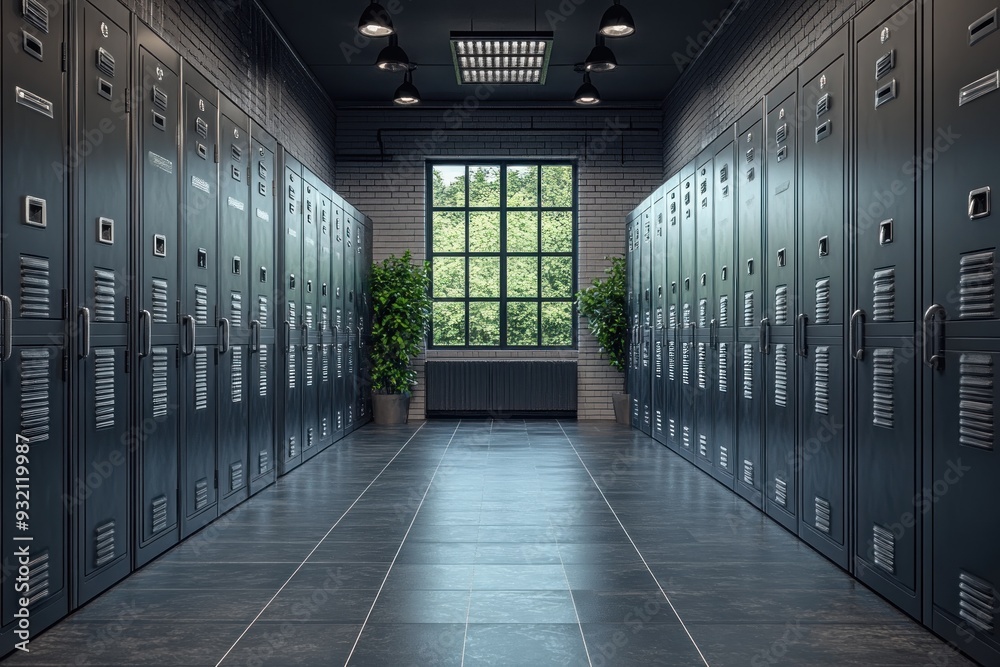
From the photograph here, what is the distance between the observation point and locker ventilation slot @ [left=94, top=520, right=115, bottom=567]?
10.5ft

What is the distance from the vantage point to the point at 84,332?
3084mm

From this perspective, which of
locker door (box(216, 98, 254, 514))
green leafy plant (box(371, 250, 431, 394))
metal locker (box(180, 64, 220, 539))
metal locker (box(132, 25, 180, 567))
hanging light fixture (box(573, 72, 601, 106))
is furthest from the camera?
green leafy plant (box(371, 250, 431, 394))

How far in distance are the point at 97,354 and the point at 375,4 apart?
3954 mm

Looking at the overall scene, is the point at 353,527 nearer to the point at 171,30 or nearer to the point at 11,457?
the point at 11,457

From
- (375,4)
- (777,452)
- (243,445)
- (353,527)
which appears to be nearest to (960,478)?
(777,452)

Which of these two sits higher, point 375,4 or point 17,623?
point 375,4

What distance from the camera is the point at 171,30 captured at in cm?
561

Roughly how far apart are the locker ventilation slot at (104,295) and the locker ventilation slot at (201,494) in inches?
50.0

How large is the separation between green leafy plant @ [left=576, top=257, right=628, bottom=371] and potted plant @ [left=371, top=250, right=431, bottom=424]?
1966mm

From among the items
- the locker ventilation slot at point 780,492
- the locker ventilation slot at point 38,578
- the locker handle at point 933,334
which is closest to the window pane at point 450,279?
the locker ventilation slot at point 780,492

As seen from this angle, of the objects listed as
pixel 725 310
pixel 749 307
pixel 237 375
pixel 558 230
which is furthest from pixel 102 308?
pixel 558 230

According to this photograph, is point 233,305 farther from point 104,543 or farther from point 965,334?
point 965,334

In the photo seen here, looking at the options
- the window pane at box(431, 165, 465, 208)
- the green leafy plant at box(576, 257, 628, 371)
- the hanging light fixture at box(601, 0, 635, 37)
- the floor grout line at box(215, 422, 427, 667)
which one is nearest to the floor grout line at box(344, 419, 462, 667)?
the floor grout line at box(215, 422, 427, 667)

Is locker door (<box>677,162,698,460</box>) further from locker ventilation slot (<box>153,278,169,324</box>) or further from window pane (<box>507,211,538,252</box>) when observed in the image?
locker ventilation slot (<box>153,278,169,324</box>)
